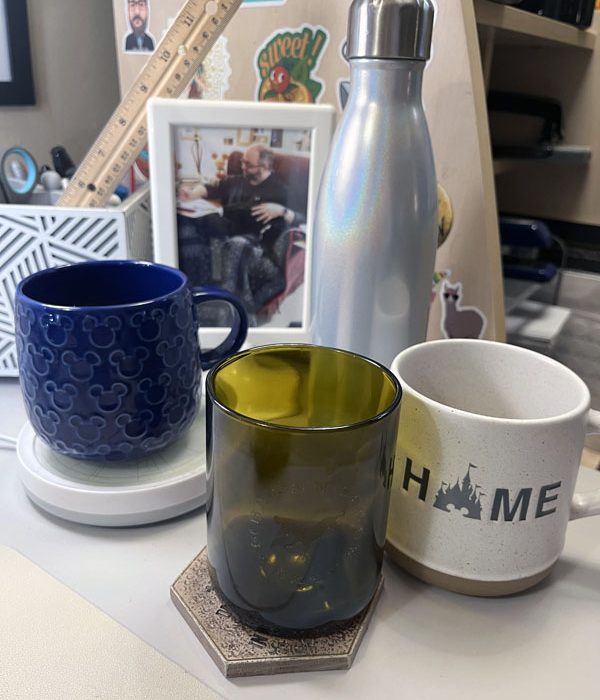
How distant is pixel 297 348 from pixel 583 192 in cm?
70

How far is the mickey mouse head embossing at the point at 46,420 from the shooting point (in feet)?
1.17

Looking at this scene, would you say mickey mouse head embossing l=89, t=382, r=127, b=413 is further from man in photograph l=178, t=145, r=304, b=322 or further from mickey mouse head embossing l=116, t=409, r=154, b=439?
man in photograph l=178, t=145, r=304, b=322

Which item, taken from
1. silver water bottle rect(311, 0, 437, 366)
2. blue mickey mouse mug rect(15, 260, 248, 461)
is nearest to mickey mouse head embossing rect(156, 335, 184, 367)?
blue mickey mouse mug rect(15, 260, 248, 461)

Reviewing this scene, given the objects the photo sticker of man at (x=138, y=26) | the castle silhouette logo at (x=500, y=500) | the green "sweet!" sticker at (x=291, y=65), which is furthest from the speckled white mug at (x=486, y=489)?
the photo sticker of man at (x=138, y=26)

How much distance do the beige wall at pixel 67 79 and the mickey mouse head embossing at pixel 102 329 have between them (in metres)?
0.49

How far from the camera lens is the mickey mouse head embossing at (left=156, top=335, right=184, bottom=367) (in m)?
0.36

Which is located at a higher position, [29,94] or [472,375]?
[29,94]

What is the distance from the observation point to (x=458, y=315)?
0.58 m

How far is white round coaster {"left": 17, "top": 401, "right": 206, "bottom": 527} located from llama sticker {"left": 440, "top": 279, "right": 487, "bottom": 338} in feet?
0.90

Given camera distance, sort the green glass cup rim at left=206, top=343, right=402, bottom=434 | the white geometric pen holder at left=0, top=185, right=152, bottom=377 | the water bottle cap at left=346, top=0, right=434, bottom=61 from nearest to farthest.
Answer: the green glass cup rim at left=206, top=343, right=402, bottom=434 → the water bottle cap at left=346, top=0, right=434, bottom=61 → the white geometric pen holder at left=0, top=185, right=152, bottom=377

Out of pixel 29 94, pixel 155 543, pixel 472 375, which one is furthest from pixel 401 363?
pixel 29 94

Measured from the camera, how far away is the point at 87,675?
0.28 m

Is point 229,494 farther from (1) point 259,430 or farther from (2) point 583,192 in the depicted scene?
(2) point 583,192

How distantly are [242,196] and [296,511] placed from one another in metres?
0.33
